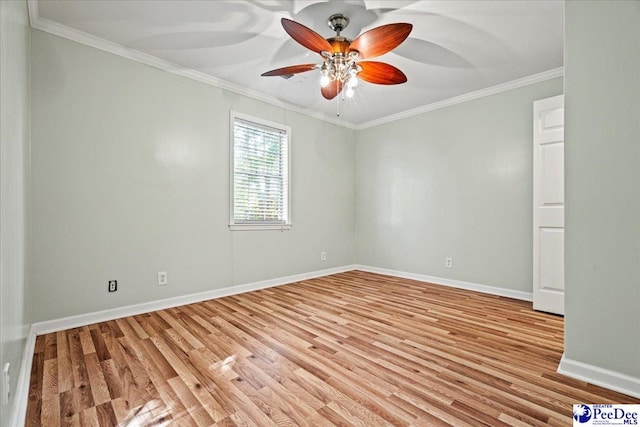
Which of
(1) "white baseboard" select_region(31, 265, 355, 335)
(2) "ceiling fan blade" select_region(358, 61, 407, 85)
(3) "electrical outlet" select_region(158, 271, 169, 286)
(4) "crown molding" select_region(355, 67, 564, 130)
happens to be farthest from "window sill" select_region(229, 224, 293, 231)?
(4) "crown molding" select_region(355, 67, 564, 130)

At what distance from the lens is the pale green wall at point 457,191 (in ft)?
11.7

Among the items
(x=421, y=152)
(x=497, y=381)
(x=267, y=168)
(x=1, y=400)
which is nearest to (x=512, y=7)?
(x=421, y=152)

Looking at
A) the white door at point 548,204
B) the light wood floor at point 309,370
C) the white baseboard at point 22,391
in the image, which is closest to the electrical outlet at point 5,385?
the white baseboard at point 22,391

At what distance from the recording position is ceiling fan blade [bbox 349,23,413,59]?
1987mm

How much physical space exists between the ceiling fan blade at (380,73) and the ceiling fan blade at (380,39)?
12 cm

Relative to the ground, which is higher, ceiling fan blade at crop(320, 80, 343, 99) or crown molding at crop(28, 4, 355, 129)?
crown molding at crop(28, 4, 355, 129)

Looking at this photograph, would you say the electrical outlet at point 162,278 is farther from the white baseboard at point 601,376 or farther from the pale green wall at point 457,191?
the white baseboard at point 601,376

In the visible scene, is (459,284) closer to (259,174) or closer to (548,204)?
(548,204)

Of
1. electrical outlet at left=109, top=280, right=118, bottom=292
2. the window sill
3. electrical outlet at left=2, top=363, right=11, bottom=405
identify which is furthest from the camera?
the window sill

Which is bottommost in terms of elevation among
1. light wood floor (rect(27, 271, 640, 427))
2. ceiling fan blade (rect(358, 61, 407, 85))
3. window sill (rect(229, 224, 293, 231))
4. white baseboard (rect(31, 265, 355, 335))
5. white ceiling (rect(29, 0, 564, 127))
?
light wood floor (rect(27, 271, 640, 427))

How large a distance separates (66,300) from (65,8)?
2.36 m

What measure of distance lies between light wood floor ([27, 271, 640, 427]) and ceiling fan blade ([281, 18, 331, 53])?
2224 millimetres

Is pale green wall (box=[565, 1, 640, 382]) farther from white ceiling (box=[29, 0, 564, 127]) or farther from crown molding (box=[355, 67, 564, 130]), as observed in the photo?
crown molding (box=[355, 67, 564, 130])

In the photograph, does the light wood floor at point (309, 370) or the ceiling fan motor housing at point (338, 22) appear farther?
the ceiling fan motor housing at point (338, 22)
